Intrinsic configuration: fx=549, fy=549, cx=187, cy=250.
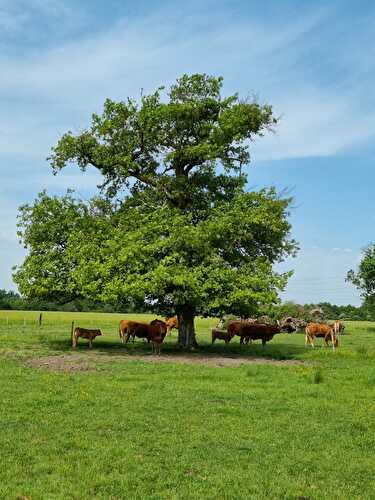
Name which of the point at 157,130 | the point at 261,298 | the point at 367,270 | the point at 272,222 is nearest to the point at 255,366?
the point at 261,298

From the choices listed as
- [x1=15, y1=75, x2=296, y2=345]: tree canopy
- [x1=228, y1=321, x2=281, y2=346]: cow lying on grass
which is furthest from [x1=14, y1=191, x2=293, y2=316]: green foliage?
[x1=228, y1=321, x2=281, y2=346]: cow lying on grass

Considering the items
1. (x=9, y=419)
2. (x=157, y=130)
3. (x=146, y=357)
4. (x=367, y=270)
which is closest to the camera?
(x=9, y=419)

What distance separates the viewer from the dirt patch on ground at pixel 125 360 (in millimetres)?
19758

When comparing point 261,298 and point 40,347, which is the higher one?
point 261,298

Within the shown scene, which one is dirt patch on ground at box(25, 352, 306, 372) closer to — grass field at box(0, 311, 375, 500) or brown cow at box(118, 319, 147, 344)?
grass field at box(0, 311, 375, 500)

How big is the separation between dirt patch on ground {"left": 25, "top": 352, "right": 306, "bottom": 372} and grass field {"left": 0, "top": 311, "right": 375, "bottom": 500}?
30cm

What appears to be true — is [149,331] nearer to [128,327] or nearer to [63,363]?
[128,327]

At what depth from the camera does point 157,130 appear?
27.5 metres

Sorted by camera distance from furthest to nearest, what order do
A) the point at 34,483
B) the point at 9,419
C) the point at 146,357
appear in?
the point at 146,357, the point at 9,419, the point at 34,483

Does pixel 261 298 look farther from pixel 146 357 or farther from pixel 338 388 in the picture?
pixel 338 388

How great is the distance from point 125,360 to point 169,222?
6.96 m

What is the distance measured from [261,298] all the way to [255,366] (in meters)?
3.78

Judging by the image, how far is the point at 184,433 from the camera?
10.7m

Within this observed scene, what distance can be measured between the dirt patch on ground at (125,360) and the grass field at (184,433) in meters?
0.30
